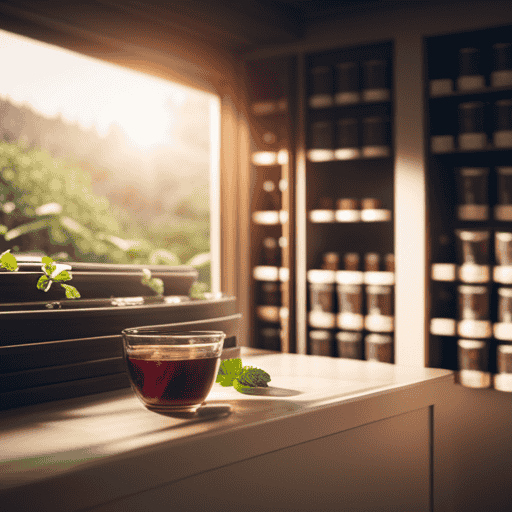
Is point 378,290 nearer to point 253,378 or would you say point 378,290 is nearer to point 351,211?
point 351,211

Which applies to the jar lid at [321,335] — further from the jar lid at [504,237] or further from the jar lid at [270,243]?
the jar lid at [504,237]

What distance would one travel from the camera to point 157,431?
2.37 feet

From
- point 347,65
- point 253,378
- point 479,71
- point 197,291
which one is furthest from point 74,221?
point 253,378

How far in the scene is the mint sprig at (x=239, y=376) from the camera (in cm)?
97

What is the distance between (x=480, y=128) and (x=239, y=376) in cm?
186

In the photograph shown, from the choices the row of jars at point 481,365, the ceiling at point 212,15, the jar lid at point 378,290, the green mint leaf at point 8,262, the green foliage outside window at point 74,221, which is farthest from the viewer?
the jar lid at point 378,290

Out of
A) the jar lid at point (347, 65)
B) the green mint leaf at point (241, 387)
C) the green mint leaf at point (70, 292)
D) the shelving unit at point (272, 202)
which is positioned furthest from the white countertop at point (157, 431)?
the jar lid at point (347, 65)

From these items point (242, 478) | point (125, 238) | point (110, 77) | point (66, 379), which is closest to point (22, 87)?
point (110, 77)

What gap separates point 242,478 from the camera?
0.76 meters

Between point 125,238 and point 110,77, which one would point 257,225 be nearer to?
point 125,238

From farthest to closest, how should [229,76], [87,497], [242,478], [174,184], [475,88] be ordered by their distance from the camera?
[174,184]
[229,76]
[475,88]
[242,478]
[87,497]

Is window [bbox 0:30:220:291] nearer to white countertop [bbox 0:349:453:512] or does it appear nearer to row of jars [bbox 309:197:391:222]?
row of jars [bbox 309:197:391:222]

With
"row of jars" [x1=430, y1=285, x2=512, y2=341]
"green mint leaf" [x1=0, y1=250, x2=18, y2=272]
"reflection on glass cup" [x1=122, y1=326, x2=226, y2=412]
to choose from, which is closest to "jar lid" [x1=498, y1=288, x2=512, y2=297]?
"row of jars" [x1=430, y1=285, x2=512, y2=341]

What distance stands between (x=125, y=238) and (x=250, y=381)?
8.30 feet
